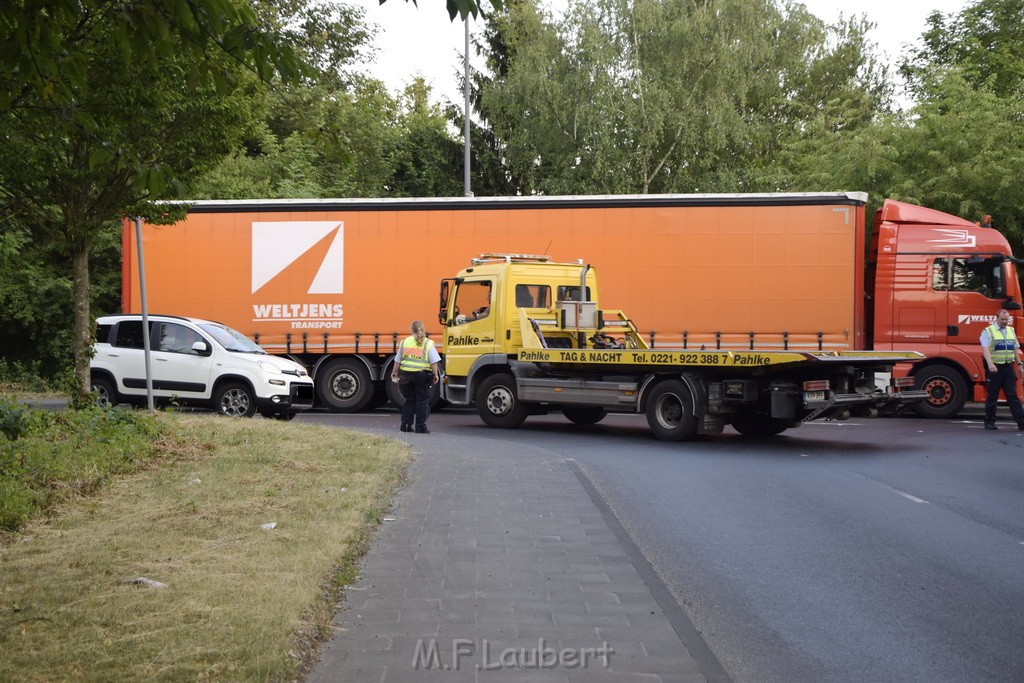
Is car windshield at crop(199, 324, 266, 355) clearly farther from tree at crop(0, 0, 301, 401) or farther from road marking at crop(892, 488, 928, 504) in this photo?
road marking at crop(892, 488, 928, 504)

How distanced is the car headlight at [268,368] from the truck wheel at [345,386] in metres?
3.48

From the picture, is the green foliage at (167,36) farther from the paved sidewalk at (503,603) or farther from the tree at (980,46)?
the tree at (980,46)

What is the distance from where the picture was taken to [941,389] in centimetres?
1938

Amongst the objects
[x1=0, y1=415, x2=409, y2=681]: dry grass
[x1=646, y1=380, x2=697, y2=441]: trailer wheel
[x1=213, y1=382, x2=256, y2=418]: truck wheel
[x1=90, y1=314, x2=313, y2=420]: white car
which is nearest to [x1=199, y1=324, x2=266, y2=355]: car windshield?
[x1=90, y1=314, x2=313, y2=420]: white car

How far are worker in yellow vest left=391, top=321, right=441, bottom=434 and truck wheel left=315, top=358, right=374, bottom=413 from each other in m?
5.00

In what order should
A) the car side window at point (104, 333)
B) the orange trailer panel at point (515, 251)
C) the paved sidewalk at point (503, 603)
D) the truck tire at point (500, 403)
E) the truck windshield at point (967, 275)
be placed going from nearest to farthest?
the paved sidewalk at point (503, 603) < the truck tire at point (500, 403) < the car side window at point (104, 333) < the truck windshield at point (967, 275) < the orange trailer panel at point (515, 251)

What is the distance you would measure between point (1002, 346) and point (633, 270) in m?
6.55

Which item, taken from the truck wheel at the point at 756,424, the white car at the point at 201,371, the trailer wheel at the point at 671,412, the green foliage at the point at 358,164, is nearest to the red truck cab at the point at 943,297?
the truck wheel at the point at 756,424

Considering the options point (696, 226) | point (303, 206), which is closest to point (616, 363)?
point (696, 226)

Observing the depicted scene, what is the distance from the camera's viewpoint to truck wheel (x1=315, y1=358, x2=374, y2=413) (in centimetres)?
2156

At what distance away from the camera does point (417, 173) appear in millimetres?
42000

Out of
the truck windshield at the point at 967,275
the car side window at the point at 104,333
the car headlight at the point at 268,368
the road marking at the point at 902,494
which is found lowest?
the road marking at the point at 902,494

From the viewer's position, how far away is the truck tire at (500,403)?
1759cm

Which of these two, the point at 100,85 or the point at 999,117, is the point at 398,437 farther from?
the point at 999,117
